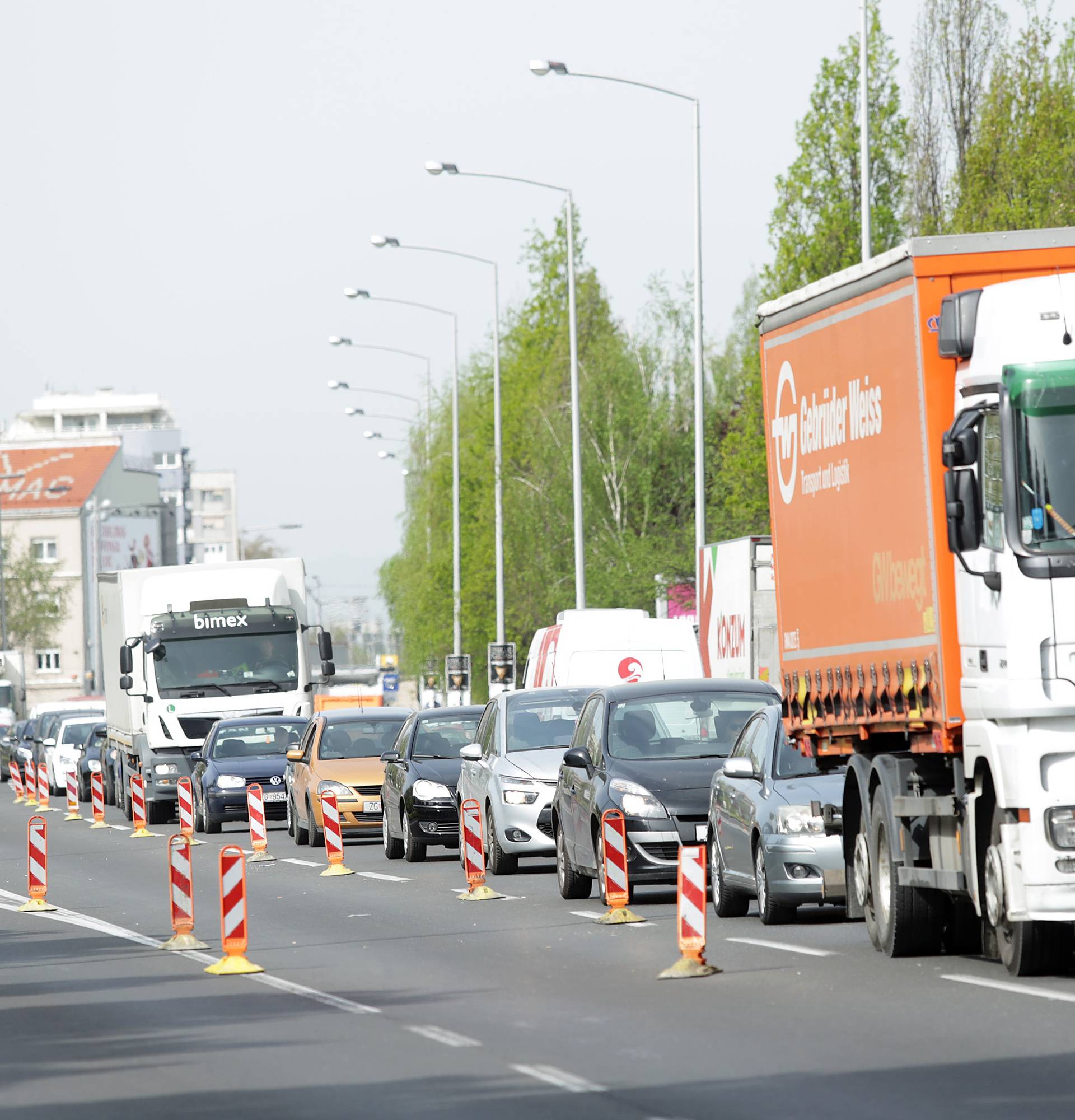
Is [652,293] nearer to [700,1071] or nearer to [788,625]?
[788,625]

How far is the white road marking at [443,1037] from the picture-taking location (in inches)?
455

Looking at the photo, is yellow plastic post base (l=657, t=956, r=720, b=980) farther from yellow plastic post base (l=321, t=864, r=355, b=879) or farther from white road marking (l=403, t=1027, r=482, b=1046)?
yellow plastic post base (l=321, t=864, r=355, b=879)

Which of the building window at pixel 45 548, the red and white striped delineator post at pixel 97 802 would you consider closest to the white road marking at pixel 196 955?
the red and white striped delineator post at pixel 97 802

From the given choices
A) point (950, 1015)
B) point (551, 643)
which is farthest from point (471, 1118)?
point (551, 643)

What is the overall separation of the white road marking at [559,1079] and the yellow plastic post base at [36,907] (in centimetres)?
1178

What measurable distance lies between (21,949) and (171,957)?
1.79 metres

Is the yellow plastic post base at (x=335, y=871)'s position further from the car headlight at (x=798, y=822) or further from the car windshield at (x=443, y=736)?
the car headlight at (x=798, y=822)

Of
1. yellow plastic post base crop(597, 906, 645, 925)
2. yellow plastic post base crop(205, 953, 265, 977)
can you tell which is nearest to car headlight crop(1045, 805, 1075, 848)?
yellow plastic post base crop(205, 953, 265, 977)

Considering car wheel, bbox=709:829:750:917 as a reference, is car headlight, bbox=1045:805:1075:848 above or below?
above

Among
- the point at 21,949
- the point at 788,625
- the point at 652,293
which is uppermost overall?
the point at 652,293

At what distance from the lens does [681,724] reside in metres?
20.3

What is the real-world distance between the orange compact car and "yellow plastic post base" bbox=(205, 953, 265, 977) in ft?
47.1

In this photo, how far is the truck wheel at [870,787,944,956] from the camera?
1448 cm

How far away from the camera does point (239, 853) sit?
15008mm
